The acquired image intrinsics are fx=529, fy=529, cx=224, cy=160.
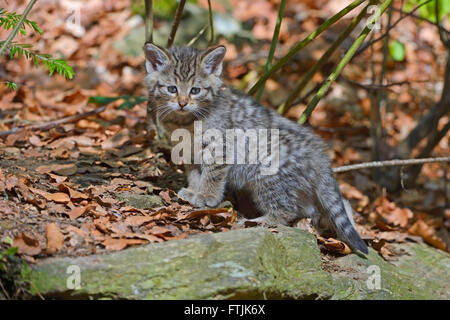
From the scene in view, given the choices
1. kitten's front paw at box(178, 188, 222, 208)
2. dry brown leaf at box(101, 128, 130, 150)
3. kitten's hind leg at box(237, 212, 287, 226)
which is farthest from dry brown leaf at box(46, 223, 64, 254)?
dry brown leaf at box(101, 128, 130, 150)

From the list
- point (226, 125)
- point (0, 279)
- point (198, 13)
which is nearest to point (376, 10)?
point (226, 125)

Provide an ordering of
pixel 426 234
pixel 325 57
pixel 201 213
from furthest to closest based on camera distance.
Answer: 1. pixel 426 234
2. pixel 325 57
3. pixel 201 213

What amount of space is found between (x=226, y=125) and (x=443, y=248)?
8.97 ft

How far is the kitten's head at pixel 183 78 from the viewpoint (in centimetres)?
462

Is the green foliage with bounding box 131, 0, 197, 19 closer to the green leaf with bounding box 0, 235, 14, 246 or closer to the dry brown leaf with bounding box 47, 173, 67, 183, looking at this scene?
the dry brown leaf with bounding box 47, 173, 67, 183

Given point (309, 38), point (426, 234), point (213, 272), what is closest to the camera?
point (213, 272)

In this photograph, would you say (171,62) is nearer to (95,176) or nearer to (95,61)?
(95,176)

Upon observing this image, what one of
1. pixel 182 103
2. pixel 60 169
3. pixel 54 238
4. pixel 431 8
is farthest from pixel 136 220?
pixel 431 8

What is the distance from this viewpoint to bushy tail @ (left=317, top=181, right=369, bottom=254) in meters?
4.48

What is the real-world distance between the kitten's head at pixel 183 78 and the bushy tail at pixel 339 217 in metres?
1.29

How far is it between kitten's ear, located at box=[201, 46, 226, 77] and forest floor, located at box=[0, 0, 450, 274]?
1.11m

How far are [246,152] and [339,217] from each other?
3.28ft

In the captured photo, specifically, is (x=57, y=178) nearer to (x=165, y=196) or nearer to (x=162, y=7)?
(x=165, y=196)

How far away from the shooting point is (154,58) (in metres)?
4.76
